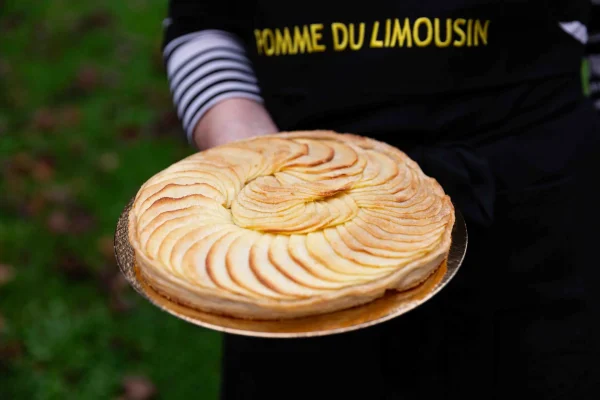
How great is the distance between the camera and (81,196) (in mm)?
5016

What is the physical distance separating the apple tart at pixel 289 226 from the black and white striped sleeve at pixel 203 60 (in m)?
0.34

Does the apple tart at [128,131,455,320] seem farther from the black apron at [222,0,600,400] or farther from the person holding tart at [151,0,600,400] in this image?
the black apron at [222,0,600,400]

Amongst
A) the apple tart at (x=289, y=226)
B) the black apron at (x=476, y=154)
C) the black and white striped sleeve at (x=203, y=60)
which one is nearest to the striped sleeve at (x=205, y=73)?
the black and white striped sleeve at (x=203, y=60)

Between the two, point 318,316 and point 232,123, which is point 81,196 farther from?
point 318,316

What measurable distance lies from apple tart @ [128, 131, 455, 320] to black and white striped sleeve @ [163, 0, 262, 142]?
34 centimetres

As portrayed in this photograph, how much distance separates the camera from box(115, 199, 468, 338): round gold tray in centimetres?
154

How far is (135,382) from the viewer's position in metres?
3.75

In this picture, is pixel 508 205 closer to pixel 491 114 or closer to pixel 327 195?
pixel 491 114

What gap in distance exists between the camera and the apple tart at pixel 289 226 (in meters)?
1.59

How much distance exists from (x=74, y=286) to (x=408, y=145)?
285 cm

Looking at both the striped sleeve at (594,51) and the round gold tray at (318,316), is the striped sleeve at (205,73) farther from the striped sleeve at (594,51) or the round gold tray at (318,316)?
the striped sleeve at (594,51)

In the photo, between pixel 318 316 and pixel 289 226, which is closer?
pixel 318 316

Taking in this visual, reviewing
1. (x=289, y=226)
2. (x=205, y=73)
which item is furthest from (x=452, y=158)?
(x=205, y=73)

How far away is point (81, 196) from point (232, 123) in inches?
120
